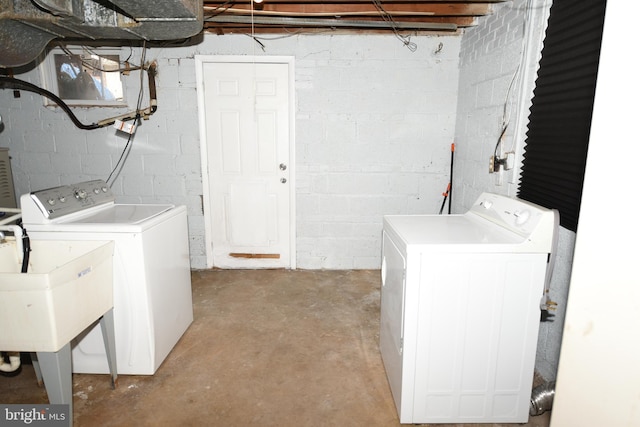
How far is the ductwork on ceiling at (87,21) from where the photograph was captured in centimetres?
206

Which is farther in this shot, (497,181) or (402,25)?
(402,25)

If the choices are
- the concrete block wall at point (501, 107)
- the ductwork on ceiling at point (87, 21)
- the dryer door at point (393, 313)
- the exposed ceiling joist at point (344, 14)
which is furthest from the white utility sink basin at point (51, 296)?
the concrete block wall at point (501, 107)

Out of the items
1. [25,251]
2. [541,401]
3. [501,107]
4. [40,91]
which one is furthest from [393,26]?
[40,91]

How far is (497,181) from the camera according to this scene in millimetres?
2689

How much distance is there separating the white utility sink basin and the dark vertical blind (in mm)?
2344

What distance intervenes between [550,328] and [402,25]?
2.54 meters

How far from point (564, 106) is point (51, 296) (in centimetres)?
252

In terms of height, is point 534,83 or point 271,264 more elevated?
point 534,83

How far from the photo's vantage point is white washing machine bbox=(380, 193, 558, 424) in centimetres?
164

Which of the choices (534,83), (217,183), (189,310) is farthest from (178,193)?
(534,83)

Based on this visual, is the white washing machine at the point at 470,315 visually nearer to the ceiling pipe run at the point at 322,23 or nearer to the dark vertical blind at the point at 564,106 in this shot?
the dark vertical blind at the point at 564,106

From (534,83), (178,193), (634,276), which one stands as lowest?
(178,193)

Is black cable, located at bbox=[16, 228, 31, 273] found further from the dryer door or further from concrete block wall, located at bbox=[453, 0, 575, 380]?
concrete block wall, located at bbox=[453, 0, 575, 380]

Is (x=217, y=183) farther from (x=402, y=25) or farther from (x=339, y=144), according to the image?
(x=402, y=25)
